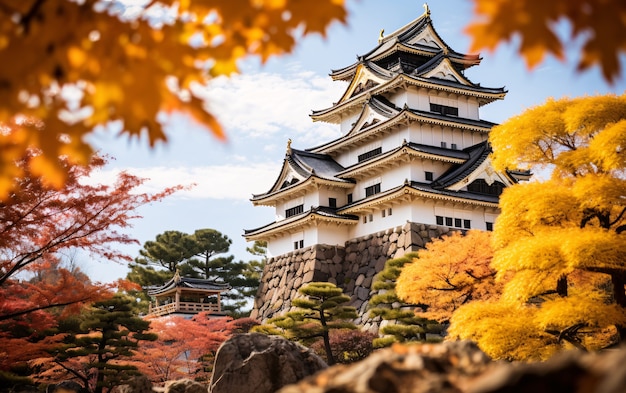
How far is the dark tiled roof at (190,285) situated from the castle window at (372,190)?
1202 cm

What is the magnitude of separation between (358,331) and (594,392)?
72.7ft

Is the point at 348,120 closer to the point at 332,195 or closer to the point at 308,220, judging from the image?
the point at 332,195

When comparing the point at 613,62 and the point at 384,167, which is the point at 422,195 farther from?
the point at 613,62

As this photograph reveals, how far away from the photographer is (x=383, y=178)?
29859 mm

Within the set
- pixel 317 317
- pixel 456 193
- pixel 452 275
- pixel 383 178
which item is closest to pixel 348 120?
pixel 383 178

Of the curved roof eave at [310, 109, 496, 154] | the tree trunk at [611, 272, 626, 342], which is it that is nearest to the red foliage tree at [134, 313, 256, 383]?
the curved roof eave at [310, 109, 496, 154]

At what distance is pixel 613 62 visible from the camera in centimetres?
240

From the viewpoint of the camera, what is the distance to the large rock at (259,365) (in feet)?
46.2

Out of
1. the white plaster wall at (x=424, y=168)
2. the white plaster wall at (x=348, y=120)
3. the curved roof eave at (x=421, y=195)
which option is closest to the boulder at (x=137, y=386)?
the curved roof eave at (x=421, y=195)

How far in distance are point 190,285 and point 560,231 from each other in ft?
90.1

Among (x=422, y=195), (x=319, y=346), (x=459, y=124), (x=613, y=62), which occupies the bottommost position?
(x=319, y=346)

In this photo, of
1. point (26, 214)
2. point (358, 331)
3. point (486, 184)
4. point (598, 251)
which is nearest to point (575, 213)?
point (598, 251)

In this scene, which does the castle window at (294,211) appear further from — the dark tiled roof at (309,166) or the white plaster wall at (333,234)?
the white plaster wall at (333,234)

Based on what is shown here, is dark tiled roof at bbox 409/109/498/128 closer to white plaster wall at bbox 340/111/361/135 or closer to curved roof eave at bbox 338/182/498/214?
curved roof eave at bbox 338/182/498/214
